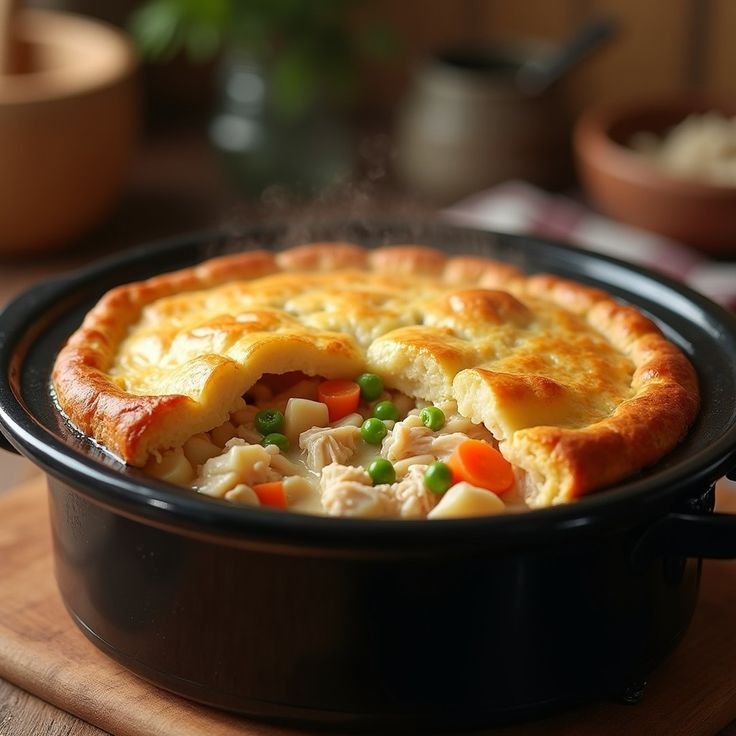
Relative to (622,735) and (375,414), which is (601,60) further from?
(622,735)

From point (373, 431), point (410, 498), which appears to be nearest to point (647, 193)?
point (373, 431)

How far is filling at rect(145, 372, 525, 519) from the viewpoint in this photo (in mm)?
2662

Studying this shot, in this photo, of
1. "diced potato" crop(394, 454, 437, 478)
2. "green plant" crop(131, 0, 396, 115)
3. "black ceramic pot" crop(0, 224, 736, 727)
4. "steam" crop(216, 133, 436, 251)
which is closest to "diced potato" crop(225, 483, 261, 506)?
"black ceramic pot" crop(0, 224, 736, 727)

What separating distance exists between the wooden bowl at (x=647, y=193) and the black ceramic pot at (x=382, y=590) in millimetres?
2755

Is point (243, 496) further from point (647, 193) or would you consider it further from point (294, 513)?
point (647, 193)

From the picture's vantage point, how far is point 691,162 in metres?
5.85

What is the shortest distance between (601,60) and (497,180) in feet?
4.23

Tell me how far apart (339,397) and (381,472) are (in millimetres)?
355

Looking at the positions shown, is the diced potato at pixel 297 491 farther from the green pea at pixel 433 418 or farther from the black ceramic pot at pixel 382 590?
the green pea at pixel 433 418

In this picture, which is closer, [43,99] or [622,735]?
[622,735]

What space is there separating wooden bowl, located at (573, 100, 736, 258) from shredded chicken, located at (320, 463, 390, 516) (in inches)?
128

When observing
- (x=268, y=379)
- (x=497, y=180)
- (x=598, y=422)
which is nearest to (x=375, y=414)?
(x=268, y=379)

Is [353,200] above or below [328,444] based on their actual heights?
below

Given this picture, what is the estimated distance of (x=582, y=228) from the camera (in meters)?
5.88
